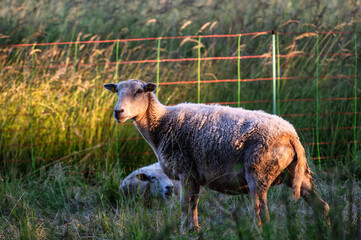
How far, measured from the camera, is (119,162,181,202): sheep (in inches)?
207

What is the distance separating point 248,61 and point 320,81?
4.23 feet

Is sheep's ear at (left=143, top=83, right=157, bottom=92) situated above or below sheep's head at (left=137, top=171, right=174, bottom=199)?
above

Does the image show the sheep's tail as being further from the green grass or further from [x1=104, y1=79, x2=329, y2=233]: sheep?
the green grass

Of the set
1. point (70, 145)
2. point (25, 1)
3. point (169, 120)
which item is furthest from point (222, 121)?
point (25, 1)

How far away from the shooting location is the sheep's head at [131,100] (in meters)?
4.25

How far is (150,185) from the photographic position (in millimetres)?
5398

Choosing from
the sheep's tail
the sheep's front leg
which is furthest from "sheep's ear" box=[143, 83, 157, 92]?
the sheep's tail

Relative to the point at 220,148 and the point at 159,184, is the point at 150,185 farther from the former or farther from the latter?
the point at 220,148

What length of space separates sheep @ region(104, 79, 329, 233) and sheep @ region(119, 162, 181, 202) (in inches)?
35.1

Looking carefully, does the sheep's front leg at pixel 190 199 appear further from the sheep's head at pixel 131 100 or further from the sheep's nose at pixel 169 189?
the sheep's nose at pixel 169 189

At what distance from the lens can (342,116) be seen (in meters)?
6.58

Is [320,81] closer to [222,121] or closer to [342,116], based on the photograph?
[342,116]

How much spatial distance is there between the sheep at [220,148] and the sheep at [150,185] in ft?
2.92

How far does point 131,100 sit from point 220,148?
98cm
